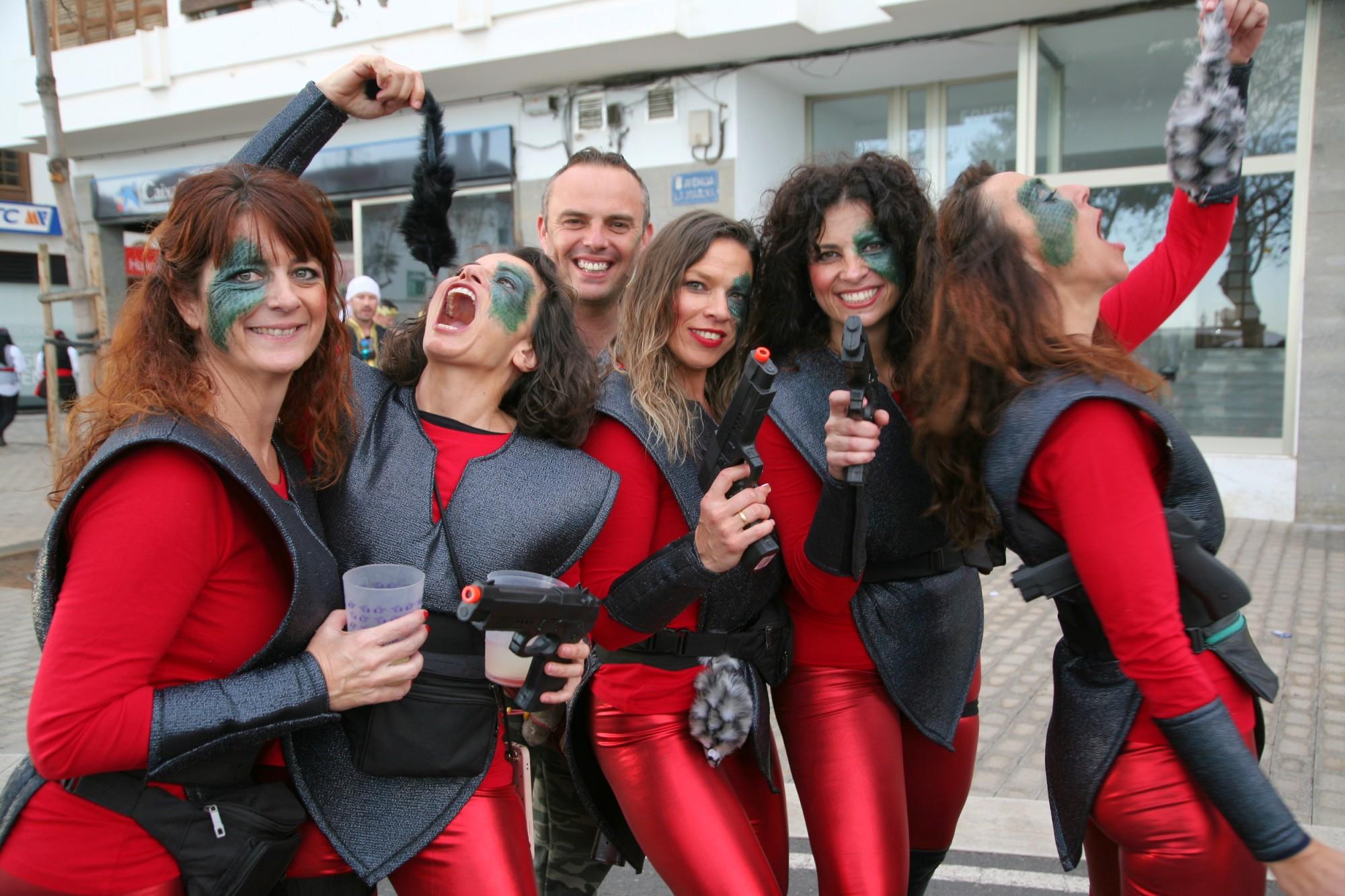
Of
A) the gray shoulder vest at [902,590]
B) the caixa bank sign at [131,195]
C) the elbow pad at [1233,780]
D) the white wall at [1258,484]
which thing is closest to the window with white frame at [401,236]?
the caixa bank sign at [131,195]

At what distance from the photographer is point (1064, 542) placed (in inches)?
73.9

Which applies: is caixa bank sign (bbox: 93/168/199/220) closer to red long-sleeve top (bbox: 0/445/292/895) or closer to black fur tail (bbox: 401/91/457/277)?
black fur tail (bbox: 401/91/457/277)

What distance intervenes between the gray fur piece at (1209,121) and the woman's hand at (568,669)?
5.66 feet

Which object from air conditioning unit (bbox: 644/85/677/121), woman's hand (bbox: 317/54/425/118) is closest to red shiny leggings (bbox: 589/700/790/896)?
woman's hand (bbox: 317/54/425/118)

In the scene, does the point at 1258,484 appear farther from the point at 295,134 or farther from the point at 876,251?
the point at 295,134

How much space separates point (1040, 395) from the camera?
184 centimetres

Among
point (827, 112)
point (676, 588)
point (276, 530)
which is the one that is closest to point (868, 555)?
point (676, 588)

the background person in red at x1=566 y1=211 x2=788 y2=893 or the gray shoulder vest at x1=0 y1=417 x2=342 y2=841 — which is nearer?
the gray shoulder vest at x1=0 y1=417 x2=342 y2=841

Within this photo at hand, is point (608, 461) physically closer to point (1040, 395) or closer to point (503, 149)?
point (1040, 395)

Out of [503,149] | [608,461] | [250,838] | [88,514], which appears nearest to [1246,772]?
[608,461]

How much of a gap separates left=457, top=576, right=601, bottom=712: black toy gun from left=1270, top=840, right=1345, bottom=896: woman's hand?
3.97 feet

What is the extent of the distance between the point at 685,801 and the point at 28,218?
23.3 metres

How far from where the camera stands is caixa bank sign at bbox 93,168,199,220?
1329 centimetres

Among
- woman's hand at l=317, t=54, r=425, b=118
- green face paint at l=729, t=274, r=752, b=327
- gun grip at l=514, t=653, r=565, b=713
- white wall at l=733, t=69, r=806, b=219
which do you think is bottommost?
gun grip at l=514, t=653, r=565, b=713
